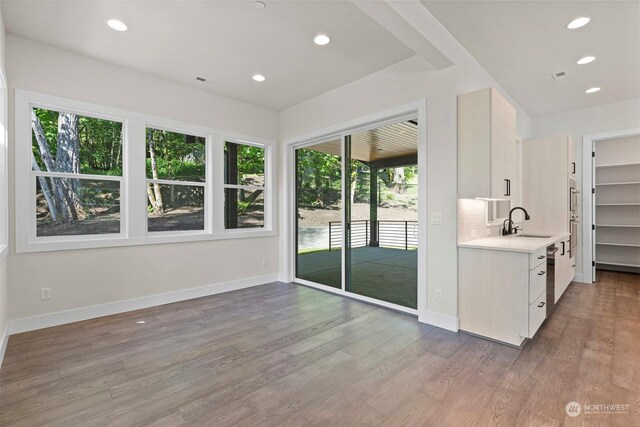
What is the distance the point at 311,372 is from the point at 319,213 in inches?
105

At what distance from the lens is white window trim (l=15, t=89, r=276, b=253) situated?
297cm

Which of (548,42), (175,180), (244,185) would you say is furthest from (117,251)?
(548,42)

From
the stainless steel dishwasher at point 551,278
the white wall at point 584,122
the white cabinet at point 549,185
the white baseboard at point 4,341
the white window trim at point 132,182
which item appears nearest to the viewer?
the white baseboard at point 4,341

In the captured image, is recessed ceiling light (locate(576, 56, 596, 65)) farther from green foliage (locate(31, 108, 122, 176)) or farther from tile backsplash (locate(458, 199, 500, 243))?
green foliage (locate(31, 108, 122, 176))

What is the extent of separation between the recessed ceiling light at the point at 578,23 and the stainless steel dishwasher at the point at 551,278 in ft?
6.89

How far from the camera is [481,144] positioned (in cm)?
288

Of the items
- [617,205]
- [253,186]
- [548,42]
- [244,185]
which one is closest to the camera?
[548,42]

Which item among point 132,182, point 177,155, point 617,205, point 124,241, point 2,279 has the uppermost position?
point 177,155

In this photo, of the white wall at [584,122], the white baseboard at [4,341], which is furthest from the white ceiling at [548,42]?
the white baseboard at [4,341]

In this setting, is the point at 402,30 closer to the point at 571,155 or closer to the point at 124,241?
the point at 124,241

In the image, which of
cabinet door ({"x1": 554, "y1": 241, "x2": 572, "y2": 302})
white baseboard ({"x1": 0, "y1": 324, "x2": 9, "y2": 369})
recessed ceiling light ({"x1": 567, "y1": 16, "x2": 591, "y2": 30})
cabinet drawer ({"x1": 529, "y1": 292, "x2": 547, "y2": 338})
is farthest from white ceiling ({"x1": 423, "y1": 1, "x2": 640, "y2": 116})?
white baseboard ({"x1": 0, "y1": 324, "x2": 9, "y2": 369})

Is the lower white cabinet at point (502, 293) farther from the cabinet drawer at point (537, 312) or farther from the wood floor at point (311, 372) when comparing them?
the wood floor at point (311, 372)

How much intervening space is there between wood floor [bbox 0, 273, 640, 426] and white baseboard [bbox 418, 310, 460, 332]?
0.32 ft

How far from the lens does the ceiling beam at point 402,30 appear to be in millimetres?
2170
